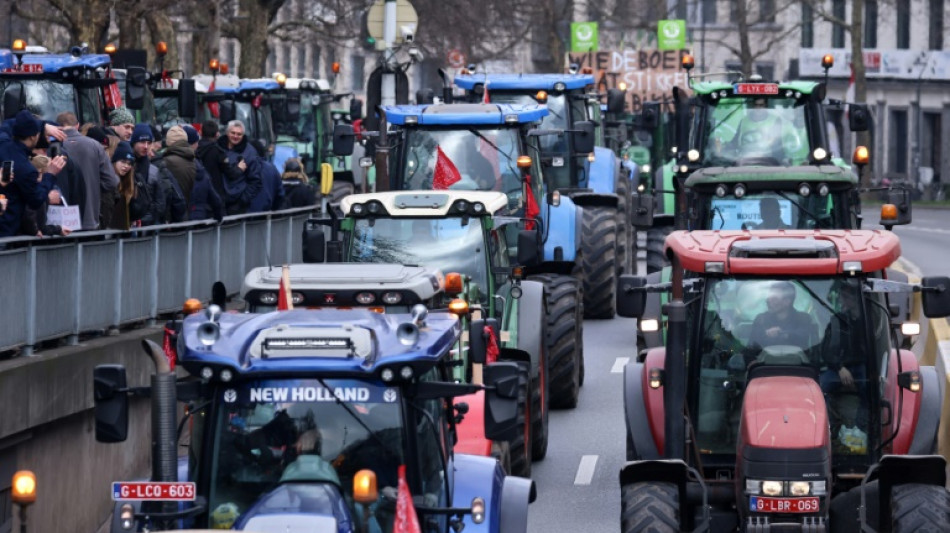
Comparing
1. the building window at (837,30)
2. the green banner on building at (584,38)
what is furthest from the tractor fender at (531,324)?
the building window at (837,30)

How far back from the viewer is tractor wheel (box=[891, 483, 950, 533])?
32.2 feet

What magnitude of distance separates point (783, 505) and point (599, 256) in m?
14.1

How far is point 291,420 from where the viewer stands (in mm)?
8281

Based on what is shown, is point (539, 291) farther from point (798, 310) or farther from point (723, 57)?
point (723, 57)

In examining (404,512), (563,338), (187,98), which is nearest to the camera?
(404,512)

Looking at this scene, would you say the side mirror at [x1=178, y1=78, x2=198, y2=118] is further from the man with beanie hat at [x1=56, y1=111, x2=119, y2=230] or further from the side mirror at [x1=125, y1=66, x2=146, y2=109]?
the man with beanie hat at [x1=56, y1=111, x2=119, y2=230]

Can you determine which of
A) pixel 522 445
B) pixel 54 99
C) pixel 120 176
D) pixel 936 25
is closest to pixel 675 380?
pixel 522 445

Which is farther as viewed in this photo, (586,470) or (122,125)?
(122,125)

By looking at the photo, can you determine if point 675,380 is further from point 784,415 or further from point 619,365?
point 619,365

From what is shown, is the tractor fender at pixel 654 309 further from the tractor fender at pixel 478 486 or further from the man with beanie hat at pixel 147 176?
the tractor fender at pixel 478 486

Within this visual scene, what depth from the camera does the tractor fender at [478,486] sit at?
29.9 feet

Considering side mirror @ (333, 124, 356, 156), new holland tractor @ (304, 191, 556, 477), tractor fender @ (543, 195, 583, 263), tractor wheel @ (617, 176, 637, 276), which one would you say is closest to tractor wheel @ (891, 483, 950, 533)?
new holland tractor @ (304, 191, 556, 477)

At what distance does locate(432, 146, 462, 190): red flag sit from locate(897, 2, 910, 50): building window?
66.4m

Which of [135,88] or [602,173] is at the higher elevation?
[135,88]
